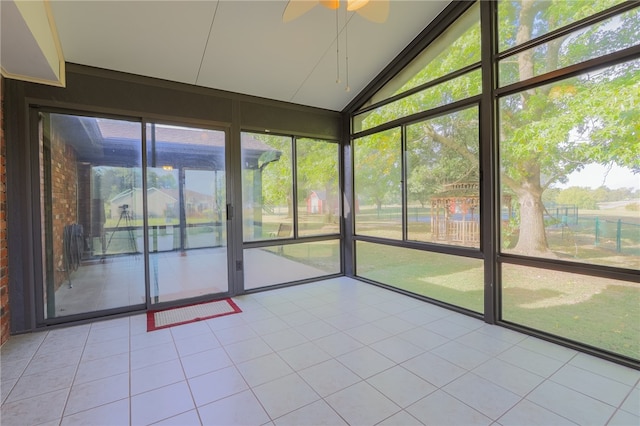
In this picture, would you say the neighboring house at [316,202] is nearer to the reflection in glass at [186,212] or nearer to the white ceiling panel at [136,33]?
the reflection in glass at [186,212]

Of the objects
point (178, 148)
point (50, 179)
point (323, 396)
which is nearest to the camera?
point (323, 396)

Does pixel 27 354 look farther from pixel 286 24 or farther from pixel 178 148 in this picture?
pixel 286 24

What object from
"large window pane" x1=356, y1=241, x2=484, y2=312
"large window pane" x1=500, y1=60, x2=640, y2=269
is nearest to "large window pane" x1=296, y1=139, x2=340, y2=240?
"large window pane" x1=356, y1=241, x2=484, y2=312

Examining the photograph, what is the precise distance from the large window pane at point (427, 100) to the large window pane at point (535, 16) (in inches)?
15.8

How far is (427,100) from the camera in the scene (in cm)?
364

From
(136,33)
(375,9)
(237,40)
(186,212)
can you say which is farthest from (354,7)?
(186,212)

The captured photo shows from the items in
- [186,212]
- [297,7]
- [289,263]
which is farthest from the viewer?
[289,263]

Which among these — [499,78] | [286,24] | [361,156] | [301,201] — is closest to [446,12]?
[499,78]

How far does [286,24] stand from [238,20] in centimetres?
47

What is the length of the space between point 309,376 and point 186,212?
2.59 metres

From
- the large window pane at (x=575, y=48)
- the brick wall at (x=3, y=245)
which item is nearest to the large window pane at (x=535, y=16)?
the large window pane at (x=575, y=48)

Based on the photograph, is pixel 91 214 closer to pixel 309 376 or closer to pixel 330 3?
pixel 309 376

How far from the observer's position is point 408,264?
13.6 feet

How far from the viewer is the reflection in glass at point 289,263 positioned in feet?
14.0
